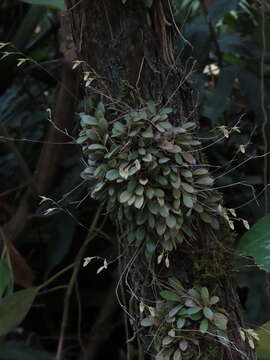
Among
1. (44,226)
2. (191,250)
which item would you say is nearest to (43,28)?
(44,226)

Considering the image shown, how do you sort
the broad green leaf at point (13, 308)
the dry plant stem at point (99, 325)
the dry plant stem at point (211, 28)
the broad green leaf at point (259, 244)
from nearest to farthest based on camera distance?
the broad green leaf at point (259, 244) < the broad green leaf at point (13, 308) < the dry plant stem at point (211, 28) < the dry plant stem at point (99, 325)

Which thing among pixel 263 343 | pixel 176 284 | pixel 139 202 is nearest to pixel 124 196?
pixel 139 202

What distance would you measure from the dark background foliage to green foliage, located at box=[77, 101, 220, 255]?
0.37 m

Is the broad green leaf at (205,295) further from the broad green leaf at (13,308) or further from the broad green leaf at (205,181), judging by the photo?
the broad green leaf at (13,308)

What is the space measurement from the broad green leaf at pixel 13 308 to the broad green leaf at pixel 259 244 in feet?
1.50

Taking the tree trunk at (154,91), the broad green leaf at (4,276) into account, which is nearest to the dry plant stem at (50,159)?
the broad green leaf at (4,276)

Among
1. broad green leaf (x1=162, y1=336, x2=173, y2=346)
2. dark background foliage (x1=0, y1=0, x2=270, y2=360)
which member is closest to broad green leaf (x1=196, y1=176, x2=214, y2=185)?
broad green leaf (x1=162, y1=336, x2=173, y2=346)

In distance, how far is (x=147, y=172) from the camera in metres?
0.69

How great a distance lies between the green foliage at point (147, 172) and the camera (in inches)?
26.8

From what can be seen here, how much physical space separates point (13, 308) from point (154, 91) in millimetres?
553

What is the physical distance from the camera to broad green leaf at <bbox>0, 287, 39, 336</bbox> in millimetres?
1035

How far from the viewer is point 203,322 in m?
0.71

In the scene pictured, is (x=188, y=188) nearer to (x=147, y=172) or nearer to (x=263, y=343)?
(x=147, y=172)

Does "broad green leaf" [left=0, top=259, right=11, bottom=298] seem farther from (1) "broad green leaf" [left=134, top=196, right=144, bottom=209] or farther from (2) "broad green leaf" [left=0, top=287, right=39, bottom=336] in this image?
(1) "broad green leaf" [left=134, top=196, right=144, bottom=209]
